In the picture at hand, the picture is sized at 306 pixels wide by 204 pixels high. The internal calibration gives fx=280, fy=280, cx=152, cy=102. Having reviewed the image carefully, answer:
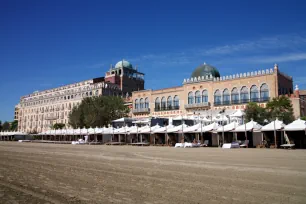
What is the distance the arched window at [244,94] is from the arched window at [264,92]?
234cm

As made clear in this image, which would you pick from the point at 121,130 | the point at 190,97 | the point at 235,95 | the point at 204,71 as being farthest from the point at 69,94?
the point at 235,95

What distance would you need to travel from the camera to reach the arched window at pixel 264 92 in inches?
1779

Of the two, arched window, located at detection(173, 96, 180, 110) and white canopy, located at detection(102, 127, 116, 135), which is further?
arched window, located at detection(173, 96, 180, 110)

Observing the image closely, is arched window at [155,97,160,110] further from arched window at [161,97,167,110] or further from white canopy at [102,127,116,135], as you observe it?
white canopy at [102,127,116,135]

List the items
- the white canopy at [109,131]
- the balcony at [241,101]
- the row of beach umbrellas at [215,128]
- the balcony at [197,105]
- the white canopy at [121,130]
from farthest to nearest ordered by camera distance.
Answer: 1. the balcony at [197,105]
2. the balcony at [241,101]
3. the white canopy at [109,131]
4. the white canopy at [121,130]
5. the row of beach umbrellas at [215,128]

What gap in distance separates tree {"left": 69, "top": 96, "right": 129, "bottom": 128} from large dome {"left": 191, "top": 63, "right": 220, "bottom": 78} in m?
16.6

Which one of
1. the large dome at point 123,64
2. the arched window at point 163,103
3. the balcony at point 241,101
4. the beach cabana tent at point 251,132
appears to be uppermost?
the large dome at point 123,64

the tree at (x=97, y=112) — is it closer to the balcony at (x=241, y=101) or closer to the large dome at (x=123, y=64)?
the balcony at (x=241, y=101)

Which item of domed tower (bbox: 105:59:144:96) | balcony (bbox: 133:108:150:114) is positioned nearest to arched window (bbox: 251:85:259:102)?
balcony (bbox: 133:108:150:114)

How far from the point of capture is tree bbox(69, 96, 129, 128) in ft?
173

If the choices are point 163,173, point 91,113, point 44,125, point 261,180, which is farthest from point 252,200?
point 44,125

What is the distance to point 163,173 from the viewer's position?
9859mm

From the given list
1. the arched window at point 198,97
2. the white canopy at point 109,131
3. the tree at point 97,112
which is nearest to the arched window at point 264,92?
the arched window at point 198,97

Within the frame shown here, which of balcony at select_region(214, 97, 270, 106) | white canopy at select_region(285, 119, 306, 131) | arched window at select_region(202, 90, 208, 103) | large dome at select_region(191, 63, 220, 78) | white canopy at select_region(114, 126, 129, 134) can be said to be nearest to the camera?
white canopy at select_region(285, 119, 306, 131)
